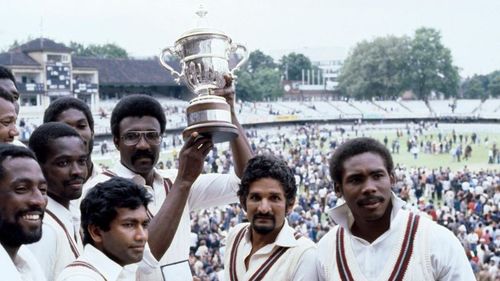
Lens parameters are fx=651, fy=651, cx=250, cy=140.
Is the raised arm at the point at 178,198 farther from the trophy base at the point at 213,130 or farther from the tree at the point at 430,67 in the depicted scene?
the tree at the point at 430,67

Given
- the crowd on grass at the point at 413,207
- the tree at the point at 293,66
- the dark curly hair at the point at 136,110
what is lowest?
the crowd on grass at the point at 413,207

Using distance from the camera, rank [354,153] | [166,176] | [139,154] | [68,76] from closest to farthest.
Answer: [354,153]
[139,154]
[166,176]
[68,76]

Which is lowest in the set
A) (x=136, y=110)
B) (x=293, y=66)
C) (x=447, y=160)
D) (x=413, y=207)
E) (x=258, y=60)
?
(x=447, y=160)

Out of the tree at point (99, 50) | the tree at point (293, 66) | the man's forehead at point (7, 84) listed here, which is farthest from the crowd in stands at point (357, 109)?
the man's forehead at point (7, 84)

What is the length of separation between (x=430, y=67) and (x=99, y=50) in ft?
118

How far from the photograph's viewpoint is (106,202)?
110 inches

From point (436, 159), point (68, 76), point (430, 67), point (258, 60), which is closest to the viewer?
point (436, 159)

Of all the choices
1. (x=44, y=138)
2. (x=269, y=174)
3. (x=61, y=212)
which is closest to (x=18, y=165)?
(x=61, y=212)

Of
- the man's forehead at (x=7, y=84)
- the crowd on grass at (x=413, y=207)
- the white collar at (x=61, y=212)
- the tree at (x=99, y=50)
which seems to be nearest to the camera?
the white collar at (x=61, y=212)

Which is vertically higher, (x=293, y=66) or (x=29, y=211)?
(x=293, y=66)

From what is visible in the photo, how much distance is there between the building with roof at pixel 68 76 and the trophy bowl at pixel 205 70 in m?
37.5

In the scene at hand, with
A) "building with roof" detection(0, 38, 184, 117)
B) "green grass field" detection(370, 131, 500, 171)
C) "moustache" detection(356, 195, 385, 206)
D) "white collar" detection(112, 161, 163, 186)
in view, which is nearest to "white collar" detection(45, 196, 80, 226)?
"white collar" detection(112, 161, 163, 186)

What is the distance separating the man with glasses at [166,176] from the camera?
3.21m

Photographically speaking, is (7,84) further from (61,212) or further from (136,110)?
(61,212)
